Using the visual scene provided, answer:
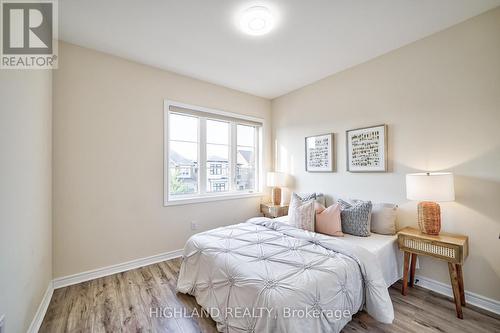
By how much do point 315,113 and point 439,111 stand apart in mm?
1538

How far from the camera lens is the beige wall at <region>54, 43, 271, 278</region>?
7.58 feet

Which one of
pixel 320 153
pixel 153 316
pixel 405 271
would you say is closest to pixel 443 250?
pixel 405 271

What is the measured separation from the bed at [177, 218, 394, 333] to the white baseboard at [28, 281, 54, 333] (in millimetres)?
1079

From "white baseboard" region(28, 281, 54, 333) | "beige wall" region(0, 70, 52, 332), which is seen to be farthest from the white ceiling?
"white baseboard" region(28, 281, 54, 333)

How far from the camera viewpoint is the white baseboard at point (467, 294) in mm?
1862

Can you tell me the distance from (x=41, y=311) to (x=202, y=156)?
7.70ft

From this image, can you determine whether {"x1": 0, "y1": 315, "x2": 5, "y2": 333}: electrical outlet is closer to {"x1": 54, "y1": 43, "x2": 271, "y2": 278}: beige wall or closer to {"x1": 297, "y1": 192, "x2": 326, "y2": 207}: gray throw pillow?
{"x1": 54, "y1": 43, "x2": 271, "y2": 278}: beige wall

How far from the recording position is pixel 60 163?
228 cm

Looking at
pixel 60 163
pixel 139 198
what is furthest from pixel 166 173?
pixel 60 163

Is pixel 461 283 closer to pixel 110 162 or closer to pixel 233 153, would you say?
pixel 233 153

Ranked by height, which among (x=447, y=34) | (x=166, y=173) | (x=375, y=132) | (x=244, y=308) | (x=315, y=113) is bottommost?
(x=244, y=308)

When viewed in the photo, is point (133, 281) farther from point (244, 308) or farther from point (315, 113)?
point (315, 113)

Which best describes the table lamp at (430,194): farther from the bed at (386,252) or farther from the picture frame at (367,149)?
the picture frame at (367,149)

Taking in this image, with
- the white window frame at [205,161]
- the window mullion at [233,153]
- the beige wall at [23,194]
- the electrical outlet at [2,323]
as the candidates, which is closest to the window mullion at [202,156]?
the white window frame at [205,161]
